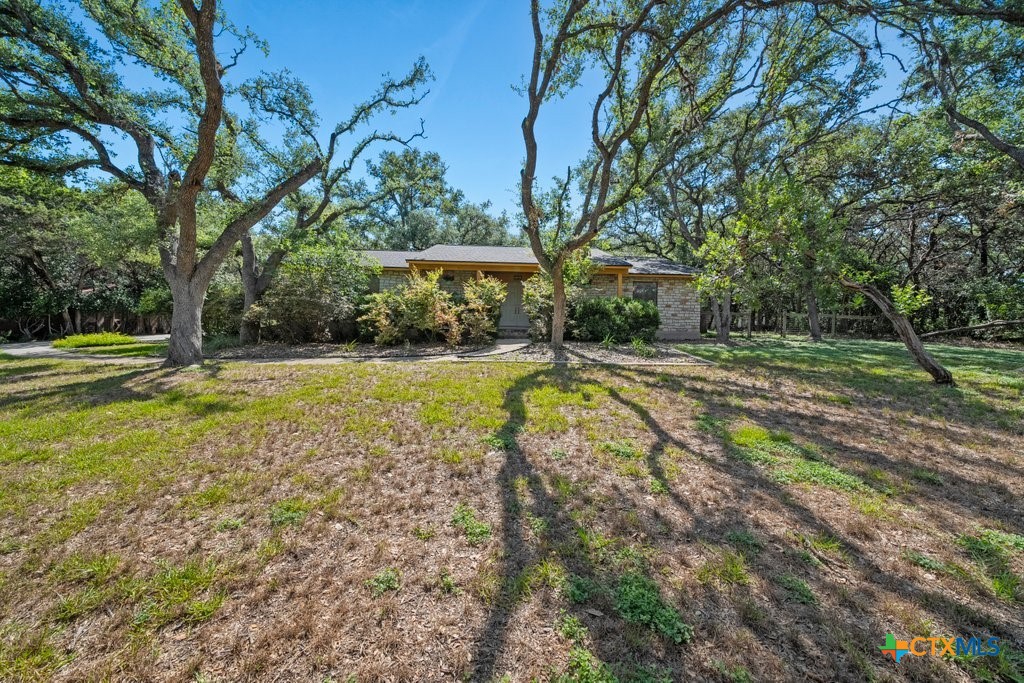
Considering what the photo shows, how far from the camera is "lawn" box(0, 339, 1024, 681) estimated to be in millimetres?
1696

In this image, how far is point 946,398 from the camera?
5.68 m

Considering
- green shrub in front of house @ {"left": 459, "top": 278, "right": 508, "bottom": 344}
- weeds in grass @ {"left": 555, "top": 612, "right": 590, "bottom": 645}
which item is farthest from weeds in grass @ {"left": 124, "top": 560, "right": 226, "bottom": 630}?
green shrub in front of house @ {"left": 459, "top": 278, "right": 508, "bottom": 344}

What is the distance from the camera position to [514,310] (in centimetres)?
1555

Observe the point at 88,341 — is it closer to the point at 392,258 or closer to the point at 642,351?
the point at 392,258

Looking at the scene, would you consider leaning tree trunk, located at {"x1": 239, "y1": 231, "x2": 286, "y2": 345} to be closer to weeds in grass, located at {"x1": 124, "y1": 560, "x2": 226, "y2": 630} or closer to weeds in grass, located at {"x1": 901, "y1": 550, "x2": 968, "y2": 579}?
weeds in grass, located at {"x1": 124, "y1": 560, "x2": 226, "y2": 630}

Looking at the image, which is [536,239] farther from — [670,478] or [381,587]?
[381,587]

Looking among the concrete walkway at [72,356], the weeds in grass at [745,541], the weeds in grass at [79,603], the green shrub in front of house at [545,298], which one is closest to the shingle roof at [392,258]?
the green shrub in front of house at [545,298]

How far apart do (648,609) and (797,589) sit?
918 mm

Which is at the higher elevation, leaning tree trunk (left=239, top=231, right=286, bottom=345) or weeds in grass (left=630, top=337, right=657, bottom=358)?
leaning tree trunk (left=239, top=231, right=286, bottom=345)

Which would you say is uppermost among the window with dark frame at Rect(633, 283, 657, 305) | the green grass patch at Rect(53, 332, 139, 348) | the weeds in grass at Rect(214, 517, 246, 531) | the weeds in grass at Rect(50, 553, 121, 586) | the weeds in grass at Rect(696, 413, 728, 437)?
the window with dark frame at Rect(633, 283, 657, 305)

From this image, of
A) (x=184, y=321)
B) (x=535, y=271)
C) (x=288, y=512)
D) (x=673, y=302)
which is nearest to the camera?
(x=288, y=512)

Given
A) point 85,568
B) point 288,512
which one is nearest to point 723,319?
point 288,512

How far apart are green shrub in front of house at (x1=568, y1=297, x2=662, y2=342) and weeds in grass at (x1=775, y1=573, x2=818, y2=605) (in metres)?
9.28

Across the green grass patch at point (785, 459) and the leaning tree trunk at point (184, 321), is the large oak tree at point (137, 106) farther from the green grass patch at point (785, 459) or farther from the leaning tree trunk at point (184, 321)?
the green grass patch at point (785, 459)
